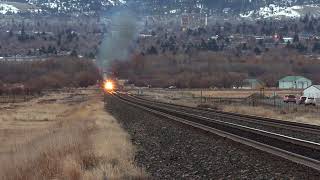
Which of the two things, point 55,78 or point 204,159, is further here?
point 55,78

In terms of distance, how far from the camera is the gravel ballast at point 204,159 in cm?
1413

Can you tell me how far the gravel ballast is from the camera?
46.4ft

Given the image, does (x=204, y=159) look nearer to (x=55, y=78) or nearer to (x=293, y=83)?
(x=293, y=83)

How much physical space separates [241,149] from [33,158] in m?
9.07

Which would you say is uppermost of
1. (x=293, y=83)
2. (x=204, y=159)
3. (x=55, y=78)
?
(x=204, y=159)

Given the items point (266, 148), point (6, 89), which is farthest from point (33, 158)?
point (6, 89)

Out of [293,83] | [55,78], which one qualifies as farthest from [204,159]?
[55,78]

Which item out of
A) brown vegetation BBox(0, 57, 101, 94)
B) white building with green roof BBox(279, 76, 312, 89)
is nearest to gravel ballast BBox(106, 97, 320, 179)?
brown vegetation BBox(0, 57, 101, 94)

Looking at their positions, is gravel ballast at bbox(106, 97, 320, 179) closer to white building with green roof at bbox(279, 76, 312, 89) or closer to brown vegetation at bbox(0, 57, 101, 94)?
brown vegetation at bbox(0, 57, 101, 94)

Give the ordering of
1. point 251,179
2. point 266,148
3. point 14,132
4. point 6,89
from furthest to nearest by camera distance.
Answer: point 6,89 → point 14,132 → point 266,148 → point 251,179

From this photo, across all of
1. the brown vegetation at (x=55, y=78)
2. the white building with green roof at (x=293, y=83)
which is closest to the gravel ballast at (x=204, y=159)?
the brown vegetation at (x=55, y=78)

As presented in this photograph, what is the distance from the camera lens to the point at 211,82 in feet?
562

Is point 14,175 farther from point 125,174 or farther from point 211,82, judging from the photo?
point 211,82

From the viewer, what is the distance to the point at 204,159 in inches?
700
